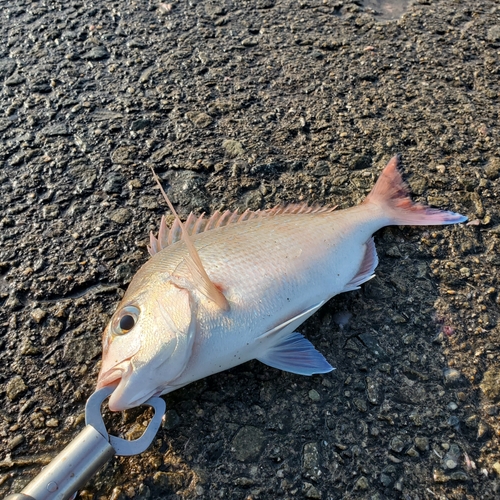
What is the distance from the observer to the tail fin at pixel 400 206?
2.55 meters

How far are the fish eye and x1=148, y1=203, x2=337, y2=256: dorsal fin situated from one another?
18.3 inches

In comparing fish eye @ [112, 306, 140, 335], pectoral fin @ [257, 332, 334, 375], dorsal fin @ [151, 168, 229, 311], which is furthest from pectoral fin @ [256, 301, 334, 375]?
fish eye @ [112, 306, 140, 335]

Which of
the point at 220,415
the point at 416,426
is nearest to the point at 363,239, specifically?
the point at 416,426

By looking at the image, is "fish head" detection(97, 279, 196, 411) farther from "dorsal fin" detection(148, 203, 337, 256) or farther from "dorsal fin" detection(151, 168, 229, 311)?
"dorsal fin" detection(148, 203, 337, 256)

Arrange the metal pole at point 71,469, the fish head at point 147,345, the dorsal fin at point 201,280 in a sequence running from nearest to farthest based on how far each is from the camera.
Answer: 1. the metal pole at point 71,469
2. the fish head at point 147,345
3. the dorsal fin at point 201,280

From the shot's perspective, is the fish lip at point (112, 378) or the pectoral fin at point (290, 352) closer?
the fish lip at point (112, 378)

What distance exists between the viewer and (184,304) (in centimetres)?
189

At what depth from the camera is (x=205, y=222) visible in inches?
95.8

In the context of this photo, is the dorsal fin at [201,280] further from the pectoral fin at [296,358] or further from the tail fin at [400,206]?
the tail fin at [400,206]

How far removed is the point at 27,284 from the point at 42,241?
296 millimetres

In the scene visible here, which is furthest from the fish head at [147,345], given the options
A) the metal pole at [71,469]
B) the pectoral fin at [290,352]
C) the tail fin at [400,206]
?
the tail fin at [400,206]

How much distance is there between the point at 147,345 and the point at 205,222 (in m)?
0.87

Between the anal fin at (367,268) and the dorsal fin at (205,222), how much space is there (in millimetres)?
332

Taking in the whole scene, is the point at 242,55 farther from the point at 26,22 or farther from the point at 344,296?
the point at 344,296
